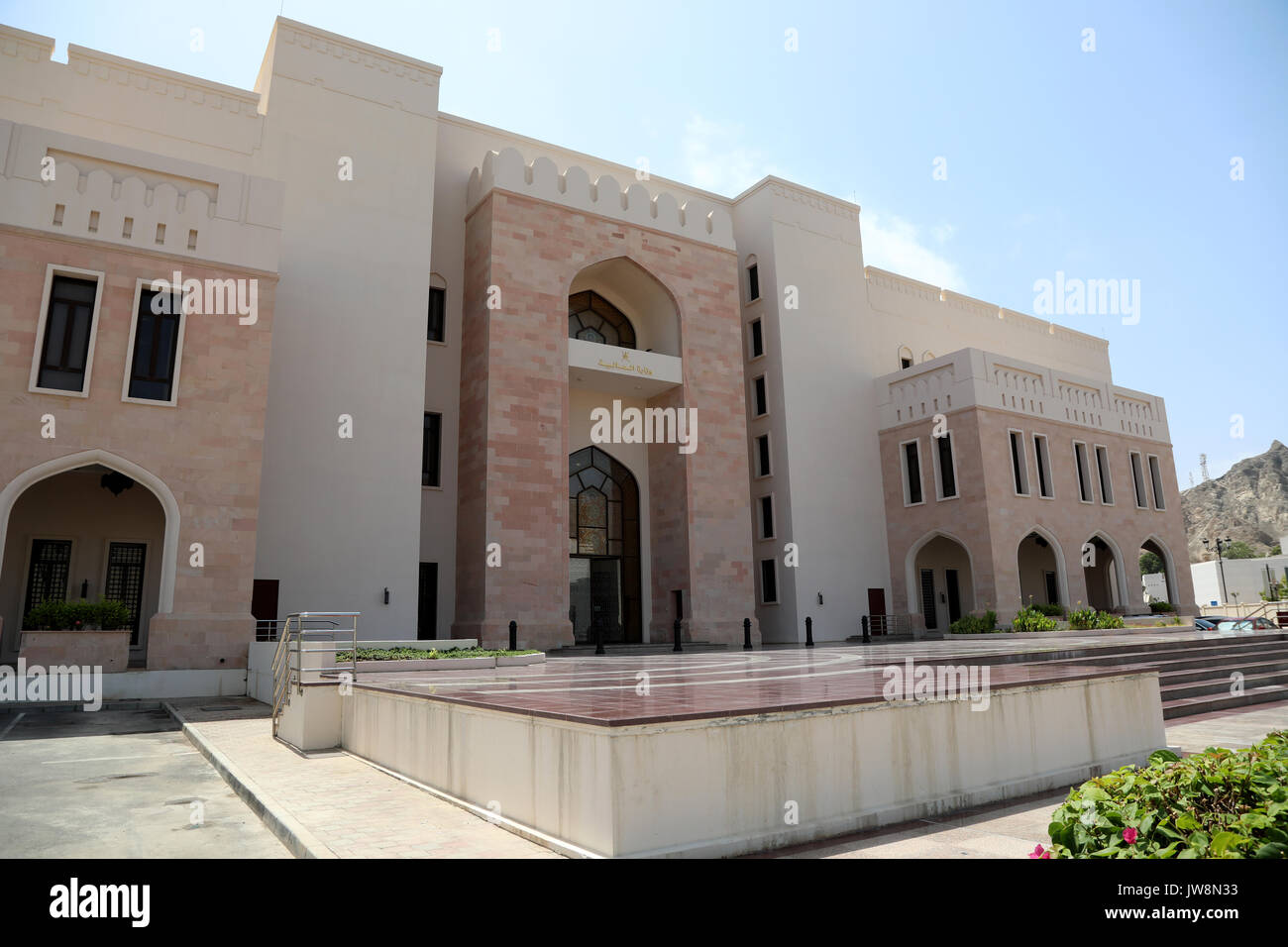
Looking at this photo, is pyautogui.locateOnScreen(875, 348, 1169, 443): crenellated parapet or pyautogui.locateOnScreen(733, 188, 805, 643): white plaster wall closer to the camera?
pyautogui.locateOnScreen(733, 188, 805, 643): white plaster wall

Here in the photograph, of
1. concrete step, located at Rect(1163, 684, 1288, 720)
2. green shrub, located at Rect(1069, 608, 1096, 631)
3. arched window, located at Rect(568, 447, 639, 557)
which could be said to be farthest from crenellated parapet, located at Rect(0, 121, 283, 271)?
green shrub, located at Rect(1069, 608, 1096, 631)

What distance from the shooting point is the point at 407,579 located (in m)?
16.8

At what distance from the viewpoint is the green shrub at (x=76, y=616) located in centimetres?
1180

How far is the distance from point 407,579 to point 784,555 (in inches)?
435

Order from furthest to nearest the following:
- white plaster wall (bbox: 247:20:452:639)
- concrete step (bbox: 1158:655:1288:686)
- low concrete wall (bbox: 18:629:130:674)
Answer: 1. white plaster wall (bbox: 247:20:452:639)
2. low concrete wall (bbox: 18:629:130:674)
3. concrete step (bbox: 1158:655:1288:686)

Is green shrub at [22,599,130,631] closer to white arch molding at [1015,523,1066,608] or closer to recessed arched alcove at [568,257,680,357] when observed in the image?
recessed arched alcove at [568,257,680,357]

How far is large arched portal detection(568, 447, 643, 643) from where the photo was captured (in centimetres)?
2125

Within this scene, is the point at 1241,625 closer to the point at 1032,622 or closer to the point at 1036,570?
the point at 1036,570

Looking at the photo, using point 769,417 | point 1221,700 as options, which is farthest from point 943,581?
point 1221,700

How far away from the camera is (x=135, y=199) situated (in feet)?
44.6

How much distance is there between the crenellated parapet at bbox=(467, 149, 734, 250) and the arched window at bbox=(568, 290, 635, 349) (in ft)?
8.90

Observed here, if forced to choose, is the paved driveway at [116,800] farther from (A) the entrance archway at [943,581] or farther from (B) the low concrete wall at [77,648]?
(A) the entrance archway at [943,581]

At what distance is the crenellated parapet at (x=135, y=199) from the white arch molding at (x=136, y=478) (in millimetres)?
3719
